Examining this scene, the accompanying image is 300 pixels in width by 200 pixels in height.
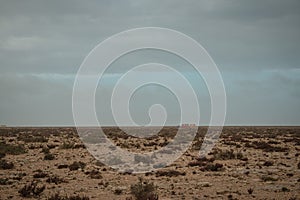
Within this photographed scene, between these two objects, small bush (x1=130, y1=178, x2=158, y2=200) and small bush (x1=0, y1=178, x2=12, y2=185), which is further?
small bush (x1=0, y1=178, x2=12, y2=185)

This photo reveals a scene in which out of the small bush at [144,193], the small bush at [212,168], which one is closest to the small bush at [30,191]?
the small bush at [144,193]

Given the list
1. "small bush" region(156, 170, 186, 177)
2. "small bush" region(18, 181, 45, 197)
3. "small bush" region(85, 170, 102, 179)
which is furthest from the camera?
"small bush" region(156, 170, 186, 177)

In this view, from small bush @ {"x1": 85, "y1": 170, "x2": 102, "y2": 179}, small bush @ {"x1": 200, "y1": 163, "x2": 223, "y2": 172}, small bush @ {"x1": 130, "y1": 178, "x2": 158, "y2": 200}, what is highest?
small bush @ {"x1": 200, "y1": 163, "x2": 223, "y2": 172}

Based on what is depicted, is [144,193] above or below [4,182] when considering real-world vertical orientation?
above

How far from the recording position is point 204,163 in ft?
77.2

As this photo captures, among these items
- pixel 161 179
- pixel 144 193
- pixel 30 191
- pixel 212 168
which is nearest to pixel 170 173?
pixel 161 179

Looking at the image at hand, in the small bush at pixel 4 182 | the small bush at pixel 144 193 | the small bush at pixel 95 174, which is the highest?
the small bush at pixel 144 193

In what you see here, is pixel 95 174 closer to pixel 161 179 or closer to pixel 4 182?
pixel 161 179

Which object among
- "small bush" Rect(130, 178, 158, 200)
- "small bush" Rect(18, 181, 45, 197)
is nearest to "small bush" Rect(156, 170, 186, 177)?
"small bush" Rect(130, 178, 158, 200)

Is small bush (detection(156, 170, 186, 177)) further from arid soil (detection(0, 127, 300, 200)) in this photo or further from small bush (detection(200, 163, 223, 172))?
small bush (detection(200, 163, 223, 172))

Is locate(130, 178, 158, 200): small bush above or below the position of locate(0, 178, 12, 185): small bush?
above

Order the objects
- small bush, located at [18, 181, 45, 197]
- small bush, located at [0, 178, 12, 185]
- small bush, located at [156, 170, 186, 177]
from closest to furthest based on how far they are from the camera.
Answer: small bush, located at [18, 181, 45, 197] < small bush, located at [0, 178, 12, 185] < small bush, located at [156, 170, 186, 177]

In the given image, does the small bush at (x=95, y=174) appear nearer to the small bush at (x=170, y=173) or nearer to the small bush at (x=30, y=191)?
the small bush at (x=170, y=173)

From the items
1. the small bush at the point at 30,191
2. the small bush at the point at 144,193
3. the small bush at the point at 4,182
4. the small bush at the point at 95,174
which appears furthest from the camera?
the small bush at the point at 95,174
